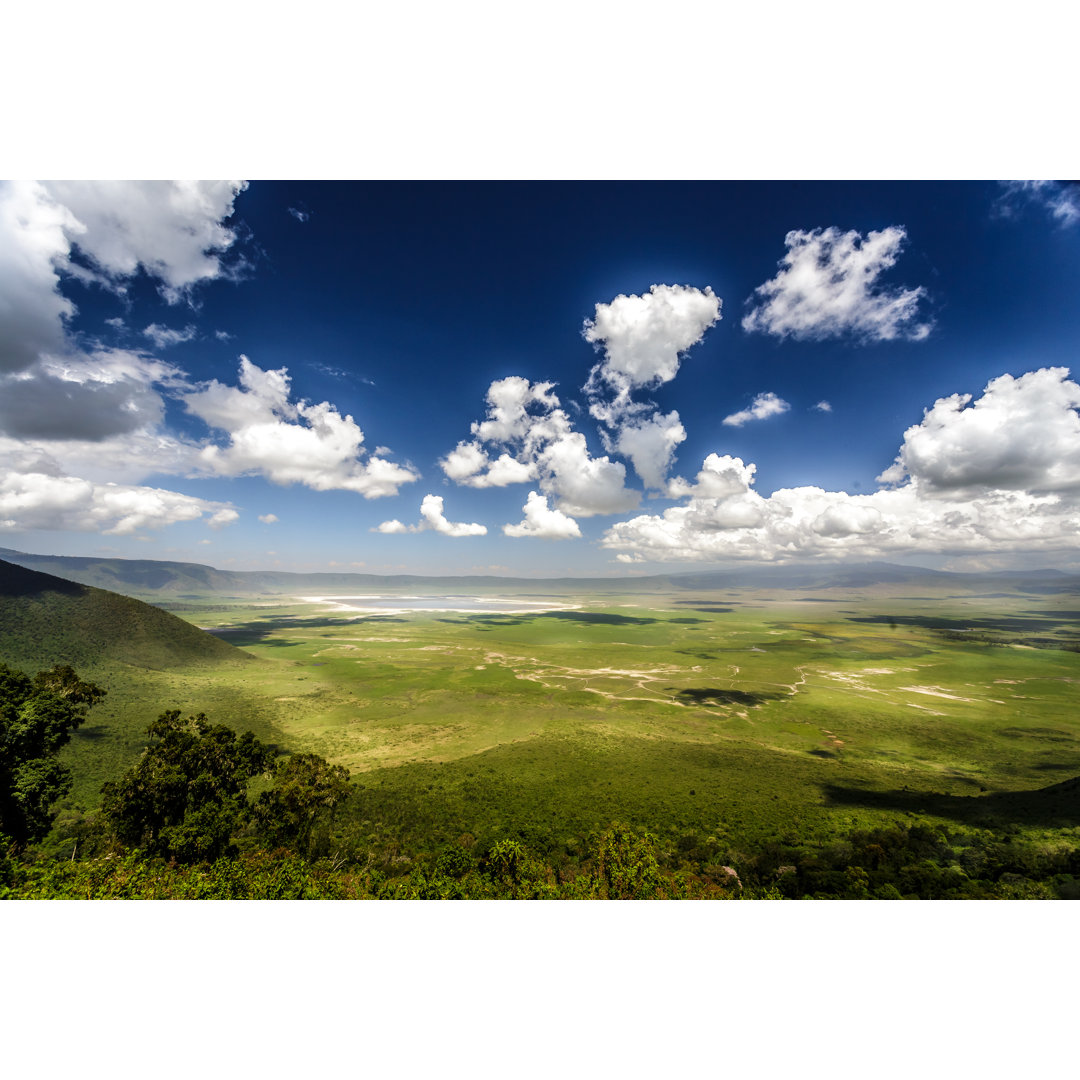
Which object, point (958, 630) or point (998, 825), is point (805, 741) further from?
point (958, 630)

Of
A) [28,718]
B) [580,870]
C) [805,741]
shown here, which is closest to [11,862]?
[28,718]

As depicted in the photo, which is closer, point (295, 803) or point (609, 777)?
point (295, 803)

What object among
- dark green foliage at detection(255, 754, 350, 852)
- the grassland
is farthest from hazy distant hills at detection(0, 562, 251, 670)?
dark green foliage at detection(255, 754, 350, 852)

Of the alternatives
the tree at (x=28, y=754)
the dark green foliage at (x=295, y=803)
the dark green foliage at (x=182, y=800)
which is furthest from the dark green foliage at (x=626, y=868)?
the tree at (x=28, y=754)

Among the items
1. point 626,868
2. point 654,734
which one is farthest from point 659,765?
point 626,868

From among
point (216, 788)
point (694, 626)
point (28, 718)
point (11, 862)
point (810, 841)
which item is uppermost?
point (28, 718)

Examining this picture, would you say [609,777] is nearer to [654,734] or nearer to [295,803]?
[654,734]

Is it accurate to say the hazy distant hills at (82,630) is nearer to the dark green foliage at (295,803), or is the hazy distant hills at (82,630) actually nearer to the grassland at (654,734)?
the grassland at (654,734)

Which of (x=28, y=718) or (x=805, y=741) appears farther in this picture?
(x=805, y=741)
